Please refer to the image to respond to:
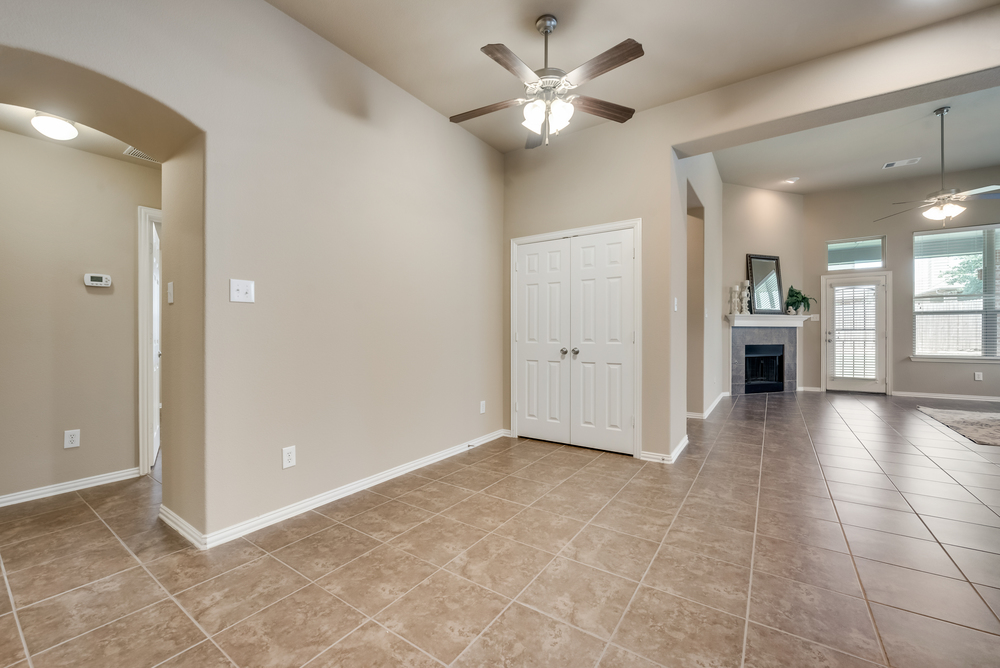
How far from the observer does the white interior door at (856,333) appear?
22.7ft

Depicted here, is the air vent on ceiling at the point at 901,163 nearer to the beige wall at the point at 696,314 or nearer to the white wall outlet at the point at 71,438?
the beige wall at the point at 696,314

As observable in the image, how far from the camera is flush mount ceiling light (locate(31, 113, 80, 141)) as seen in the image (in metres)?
2.56

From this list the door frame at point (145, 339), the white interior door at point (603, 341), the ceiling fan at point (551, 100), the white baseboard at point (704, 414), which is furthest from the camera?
the white baseboard at point (704, 414)

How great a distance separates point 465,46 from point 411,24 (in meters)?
0.37

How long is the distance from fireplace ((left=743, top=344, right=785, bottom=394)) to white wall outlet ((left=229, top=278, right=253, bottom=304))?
714cm

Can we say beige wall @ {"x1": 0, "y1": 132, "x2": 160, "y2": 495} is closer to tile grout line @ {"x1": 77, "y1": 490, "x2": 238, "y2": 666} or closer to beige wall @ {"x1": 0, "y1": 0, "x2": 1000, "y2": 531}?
tile grout line @ {"x1": 77, "y1": 490, "x2": 238, "y2": 666}

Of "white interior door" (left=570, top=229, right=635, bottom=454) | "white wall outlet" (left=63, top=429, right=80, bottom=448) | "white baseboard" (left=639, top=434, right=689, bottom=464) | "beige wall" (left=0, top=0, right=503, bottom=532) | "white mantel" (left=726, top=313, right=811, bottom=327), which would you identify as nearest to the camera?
"beige wall" (left=0, top=0, right=503, bottom=532)

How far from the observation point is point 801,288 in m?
7.46

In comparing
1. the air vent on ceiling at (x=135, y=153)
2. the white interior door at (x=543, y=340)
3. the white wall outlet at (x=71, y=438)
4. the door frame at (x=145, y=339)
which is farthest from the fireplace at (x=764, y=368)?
the white wall outlet at (x=71, y=438)

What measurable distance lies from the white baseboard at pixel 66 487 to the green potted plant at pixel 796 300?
29.2 feet

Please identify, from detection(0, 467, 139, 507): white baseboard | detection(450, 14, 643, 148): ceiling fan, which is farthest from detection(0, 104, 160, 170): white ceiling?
detection(450, 14, 643, 148): ceiling fan

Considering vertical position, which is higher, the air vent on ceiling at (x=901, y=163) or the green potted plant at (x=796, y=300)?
the air vent on ceiling at (x=901, y=163)

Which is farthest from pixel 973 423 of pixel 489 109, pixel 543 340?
pixel 489 109

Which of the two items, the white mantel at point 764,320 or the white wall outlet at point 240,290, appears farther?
the white mantel at point 764,320
